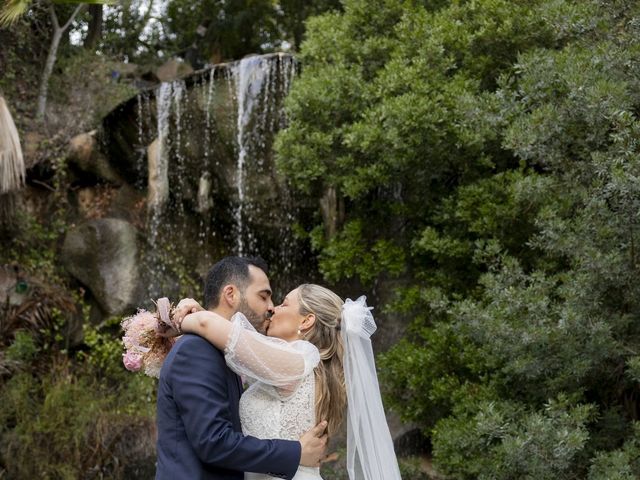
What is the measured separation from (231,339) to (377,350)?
20.8 ft

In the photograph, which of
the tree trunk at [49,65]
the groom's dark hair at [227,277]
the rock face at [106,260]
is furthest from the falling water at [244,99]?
the groom's dark hair at [227,277]

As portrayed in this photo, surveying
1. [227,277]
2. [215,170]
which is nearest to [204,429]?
[227,277]

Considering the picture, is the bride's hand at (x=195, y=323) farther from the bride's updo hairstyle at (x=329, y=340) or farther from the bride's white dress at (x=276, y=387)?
the bride's updo hairstyle at (x=329, y=340)

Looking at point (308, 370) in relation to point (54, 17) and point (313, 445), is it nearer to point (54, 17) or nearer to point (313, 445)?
point (313, 445)

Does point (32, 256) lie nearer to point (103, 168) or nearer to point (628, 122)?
point (103, 168)

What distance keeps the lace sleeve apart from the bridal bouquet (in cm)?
42

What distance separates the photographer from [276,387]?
12.2 feet

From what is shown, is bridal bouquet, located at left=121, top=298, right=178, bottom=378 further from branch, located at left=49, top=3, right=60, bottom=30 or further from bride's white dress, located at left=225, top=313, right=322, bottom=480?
branch, located at left=49, top=3, right=60, bottom=30

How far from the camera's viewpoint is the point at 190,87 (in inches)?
435

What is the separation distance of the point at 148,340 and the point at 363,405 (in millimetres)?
990

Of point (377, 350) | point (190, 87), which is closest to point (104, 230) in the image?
point (190, 87)

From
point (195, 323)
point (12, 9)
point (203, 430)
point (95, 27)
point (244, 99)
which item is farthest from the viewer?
point (95, 27)

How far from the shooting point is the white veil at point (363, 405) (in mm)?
3863

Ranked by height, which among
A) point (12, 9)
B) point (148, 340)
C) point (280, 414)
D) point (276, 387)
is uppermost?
point (12, 9)
